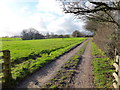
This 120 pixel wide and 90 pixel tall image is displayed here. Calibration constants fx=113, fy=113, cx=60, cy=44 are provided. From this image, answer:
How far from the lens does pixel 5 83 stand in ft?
16.7

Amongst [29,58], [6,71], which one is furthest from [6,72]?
[29,58]

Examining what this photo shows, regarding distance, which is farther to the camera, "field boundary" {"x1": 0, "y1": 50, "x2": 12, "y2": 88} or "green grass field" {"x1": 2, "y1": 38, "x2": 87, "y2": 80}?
"green grass field" {"x1": 2, "y1": 38, "x2": 87, "y2": 80}

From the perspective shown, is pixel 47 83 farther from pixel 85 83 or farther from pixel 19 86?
pixel 85 83

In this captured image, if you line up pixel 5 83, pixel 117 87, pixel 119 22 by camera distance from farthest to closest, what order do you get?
1. pixel 119 22
2. pixel 5 83
3. pixel 117 87

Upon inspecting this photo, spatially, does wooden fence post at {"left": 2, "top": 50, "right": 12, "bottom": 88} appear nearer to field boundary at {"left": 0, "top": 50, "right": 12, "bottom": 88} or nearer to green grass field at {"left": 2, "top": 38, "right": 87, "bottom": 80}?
field boundary at {"left": 0, "top": 50, "right": 12, "bottom": 88}

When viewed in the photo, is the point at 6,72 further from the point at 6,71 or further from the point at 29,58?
the point at 29,58

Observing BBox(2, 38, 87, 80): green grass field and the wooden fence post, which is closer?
the wooden fence post

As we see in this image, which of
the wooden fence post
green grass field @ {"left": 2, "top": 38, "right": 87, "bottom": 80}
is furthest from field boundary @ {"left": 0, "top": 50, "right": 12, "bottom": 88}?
green grass field @ {"left": 2, "top": 38, "right": 87, "bottom": 80}

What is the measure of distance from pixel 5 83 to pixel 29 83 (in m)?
1.08

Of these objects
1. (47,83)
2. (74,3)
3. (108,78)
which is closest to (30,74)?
(47,83)

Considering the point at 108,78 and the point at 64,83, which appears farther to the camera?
the point at 108,78

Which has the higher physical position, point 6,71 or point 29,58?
point 6,71

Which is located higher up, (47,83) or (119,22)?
(119,22)

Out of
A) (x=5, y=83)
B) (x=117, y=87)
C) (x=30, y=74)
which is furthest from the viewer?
(x=30, y=74)
